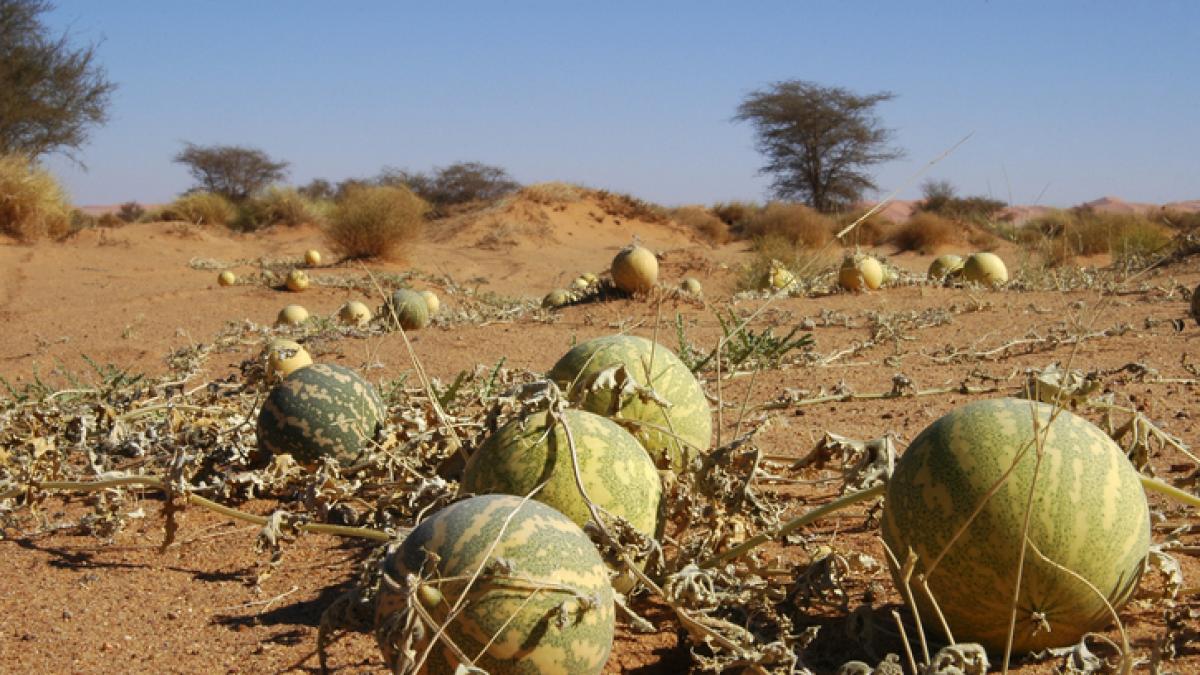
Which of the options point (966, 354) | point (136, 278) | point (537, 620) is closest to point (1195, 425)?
point (966, 354)

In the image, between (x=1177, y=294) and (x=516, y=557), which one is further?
(x=1177, y=294)

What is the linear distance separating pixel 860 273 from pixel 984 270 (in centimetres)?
184

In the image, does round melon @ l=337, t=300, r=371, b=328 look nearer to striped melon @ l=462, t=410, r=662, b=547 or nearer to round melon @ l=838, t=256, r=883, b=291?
round melon @ l=838, t=256, r=883, b=291

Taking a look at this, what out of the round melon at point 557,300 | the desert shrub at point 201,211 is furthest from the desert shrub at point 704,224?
the round melon at point 557,300

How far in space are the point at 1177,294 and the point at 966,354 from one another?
464cm

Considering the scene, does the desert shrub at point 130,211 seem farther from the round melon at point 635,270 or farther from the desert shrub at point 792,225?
the round melon at point 635,270

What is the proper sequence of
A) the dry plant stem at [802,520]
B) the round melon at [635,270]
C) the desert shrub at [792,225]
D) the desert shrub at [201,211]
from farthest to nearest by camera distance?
the desert shrub at [201,211]
the desert shrub at [792,225]
the round melon at [635,270]
the dry plant stem at [802,520]

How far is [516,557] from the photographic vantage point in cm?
211

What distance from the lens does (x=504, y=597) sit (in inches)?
81.4

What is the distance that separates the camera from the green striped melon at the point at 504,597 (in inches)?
80.7

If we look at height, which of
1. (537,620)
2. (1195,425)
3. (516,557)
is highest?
(516,557)

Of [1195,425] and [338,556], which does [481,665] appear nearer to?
[338,556]

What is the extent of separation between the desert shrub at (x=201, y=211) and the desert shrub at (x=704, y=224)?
46.8 feet

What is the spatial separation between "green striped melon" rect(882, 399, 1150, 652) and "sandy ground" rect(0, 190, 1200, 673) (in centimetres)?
18
